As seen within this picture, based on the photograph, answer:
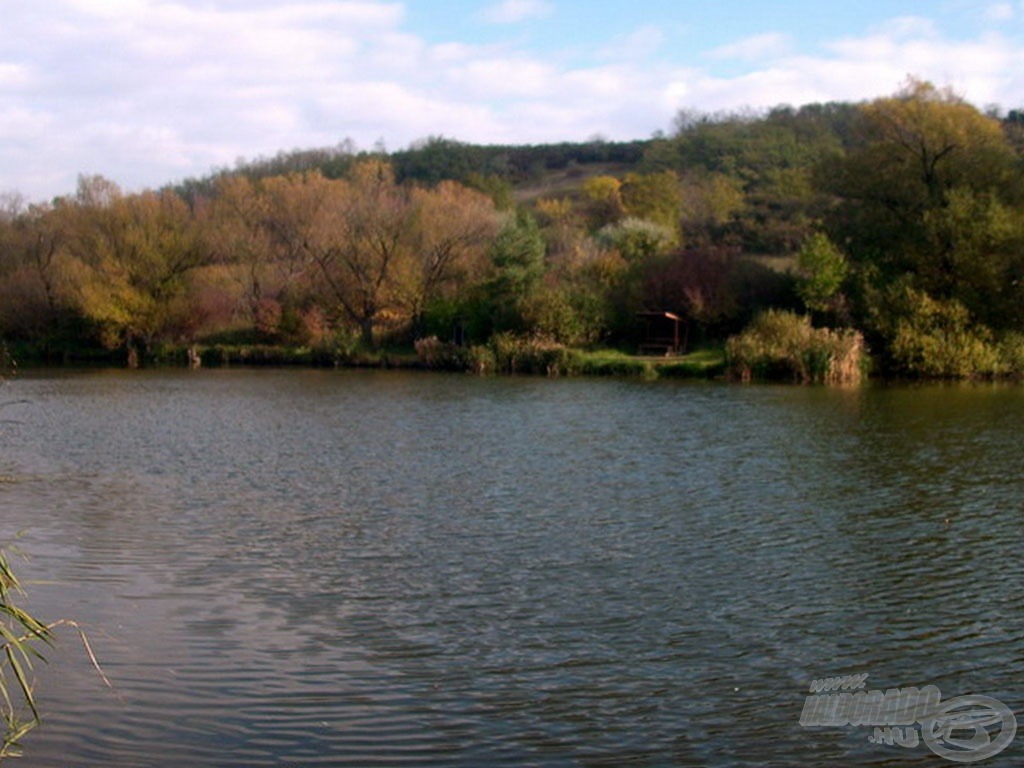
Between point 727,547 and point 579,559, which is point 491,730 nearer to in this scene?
point 579,559

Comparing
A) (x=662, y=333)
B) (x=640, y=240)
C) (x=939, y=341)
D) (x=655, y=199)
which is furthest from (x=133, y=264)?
(x=939, y=341)

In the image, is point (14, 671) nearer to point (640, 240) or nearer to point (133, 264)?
point (133, 264)

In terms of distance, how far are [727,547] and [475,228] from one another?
37849 mm

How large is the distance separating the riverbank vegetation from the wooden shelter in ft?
1.10

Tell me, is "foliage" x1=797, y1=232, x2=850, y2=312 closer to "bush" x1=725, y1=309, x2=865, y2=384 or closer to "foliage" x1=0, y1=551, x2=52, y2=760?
"bush" x1=725, y1=309, x2=865, y2=384

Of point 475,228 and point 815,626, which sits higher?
point 475,228

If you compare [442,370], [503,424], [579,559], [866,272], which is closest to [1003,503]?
[579,559]

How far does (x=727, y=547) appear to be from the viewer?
490 inches

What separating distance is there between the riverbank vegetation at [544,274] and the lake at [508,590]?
661 inches

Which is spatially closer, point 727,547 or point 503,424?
point 727,547

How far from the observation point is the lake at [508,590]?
7273 millimetres

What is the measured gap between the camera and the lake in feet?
23.9

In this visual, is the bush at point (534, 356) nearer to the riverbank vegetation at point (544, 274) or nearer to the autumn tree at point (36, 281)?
the riverbank vegetation at point (544, 274)

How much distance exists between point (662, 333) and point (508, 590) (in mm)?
34818
